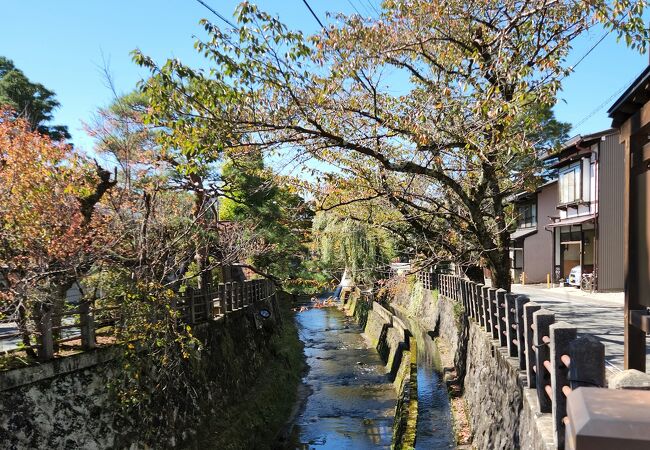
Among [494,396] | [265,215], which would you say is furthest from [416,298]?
[494,396]

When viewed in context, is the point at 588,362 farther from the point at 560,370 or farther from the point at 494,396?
the point at 494,396

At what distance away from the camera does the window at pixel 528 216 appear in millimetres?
31750

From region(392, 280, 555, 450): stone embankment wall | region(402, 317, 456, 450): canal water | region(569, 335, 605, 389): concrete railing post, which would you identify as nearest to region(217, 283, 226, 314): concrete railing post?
region(402, 317, 456, 450): canal water

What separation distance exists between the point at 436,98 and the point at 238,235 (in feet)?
A: 33.4

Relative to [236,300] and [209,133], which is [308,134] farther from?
[236,300]

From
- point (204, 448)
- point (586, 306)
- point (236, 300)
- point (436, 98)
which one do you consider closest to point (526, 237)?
point (586, 306)

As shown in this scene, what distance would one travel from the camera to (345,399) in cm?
1714

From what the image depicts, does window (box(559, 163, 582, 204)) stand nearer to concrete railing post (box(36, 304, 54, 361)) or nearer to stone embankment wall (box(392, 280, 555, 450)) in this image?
stone embankment wall (box(392, 280, 555, 450))

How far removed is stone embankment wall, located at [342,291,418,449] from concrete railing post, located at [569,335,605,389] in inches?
282

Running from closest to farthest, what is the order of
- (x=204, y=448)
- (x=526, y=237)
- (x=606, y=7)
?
1. (x=606, y=7)
2. (x=204, y=448)
3. (x=526, y=237)

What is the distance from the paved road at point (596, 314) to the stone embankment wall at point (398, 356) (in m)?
4.74

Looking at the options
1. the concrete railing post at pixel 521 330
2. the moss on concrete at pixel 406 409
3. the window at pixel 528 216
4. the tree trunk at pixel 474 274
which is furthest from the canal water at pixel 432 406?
the window at pixel 528 216

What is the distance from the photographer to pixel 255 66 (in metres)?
6.95

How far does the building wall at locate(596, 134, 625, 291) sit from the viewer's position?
21.0m
